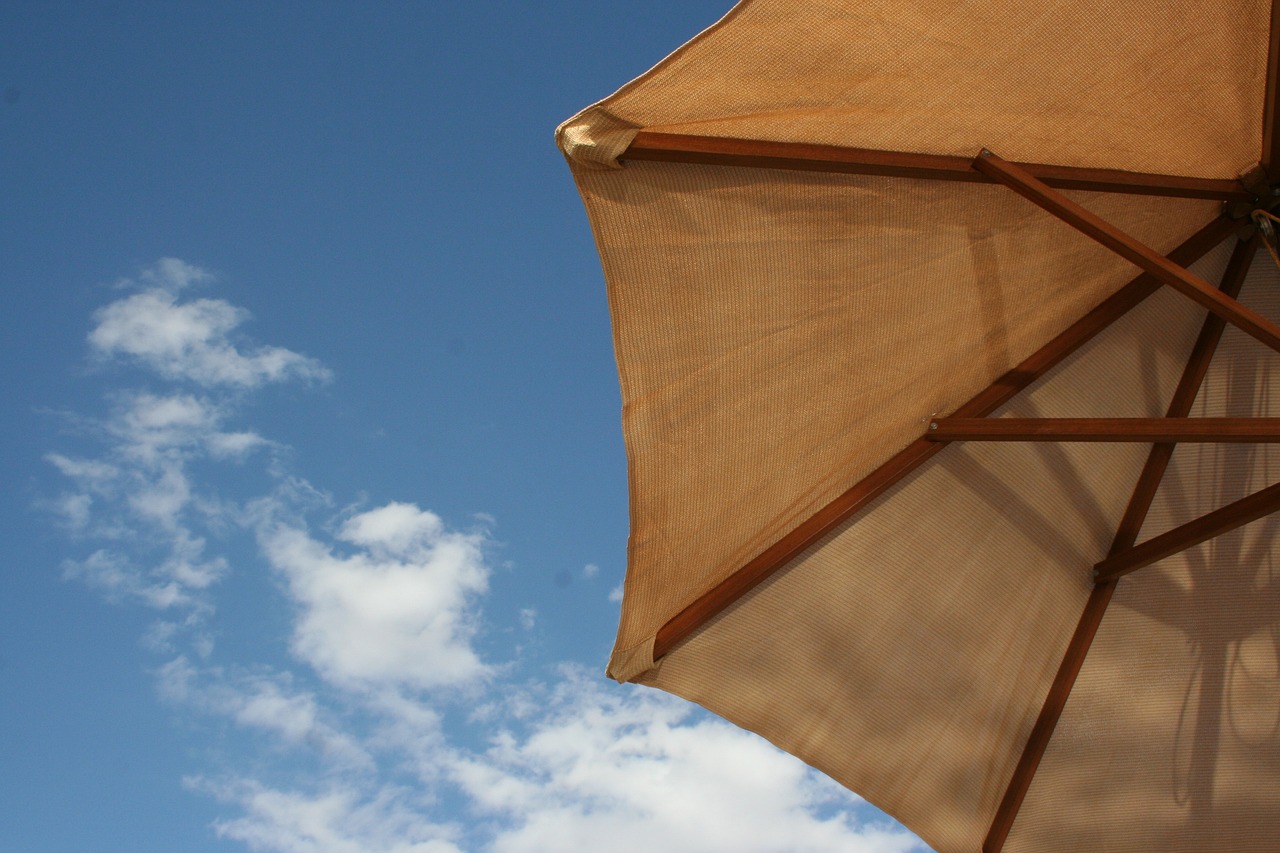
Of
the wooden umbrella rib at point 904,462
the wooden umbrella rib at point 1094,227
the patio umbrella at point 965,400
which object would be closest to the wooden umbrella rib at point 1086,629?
the patio umbrella at point 965,400

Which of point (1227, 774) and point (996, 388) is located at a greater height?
point (996, 388)

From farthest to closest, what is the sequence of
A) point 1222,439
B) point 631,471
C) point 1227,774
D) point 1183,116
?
1. point 1227,774
2. point 1183,116
3. point 631,471
4. point 1222,439

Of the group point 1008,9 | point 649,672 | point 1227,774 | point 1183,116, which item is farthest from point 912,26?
point 1227,774

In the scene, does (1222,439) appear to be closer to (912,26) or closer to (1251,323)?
(1251,323)

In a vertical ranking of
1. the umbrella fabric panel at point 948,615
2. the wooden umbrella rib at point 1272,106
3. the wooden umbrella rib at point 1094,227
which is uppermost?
the wooden umbrella rib at point 1272,106

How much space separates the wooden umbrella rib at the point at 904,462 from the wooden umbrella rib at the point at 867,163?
1.38ft

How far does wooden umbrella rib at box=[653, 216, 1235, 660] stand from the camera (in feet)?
14.6

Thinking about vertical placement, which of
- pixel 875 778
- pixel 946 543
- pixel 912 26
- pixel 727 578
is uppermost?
pixel 912 26

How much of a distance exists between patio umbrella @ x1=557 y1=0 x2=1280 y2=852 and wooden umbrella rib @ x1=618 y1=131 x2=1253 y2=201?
0.6 inches

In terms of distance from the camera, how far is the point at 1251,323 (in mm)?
3781

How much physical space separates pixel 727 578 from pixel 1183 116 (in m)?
2.59

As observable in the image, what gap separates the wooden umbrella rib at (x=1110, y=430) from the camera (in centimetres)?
364

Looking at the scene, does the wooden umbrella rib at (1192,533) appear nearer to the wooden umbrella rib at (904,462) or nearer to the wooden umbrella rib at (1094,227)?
the wooden umbrella rib at (1094,227)

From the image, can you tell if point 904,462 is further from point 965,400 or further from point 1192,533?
point 1192,533
